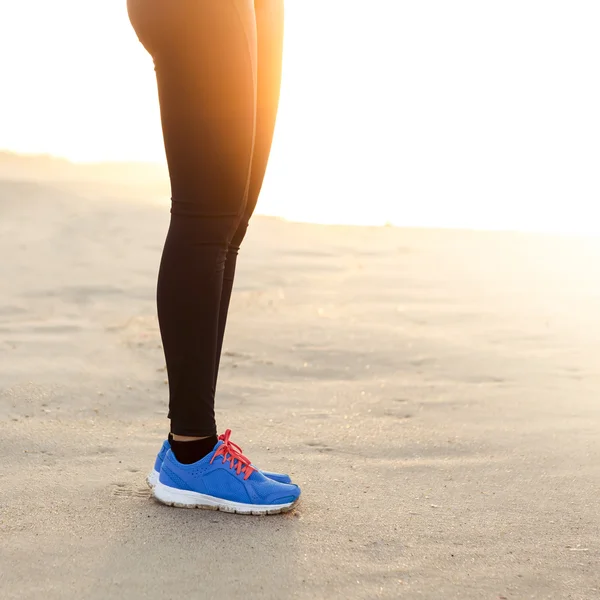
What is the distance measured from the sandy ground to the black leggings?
0.27 m

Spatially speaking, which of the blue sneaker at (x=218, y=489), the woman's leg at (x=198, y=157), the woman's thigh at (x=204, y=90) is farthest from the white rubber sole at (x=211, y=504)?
the woman's thigh at (x=204, y=90)

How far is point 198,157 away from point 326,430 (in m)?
0.89

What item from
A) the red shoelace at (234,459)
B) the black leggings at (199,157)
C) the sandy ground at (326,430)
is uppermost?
the black leggings at (199,157)

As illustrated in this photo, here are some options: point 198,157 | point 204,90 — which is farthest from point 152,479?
point 204,90

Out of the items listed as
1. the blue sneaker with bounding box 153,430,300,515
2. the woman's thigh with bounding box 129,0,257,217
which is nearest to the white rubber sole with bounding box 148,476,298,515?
the blue sneaker with bounding box 153,430,300,515

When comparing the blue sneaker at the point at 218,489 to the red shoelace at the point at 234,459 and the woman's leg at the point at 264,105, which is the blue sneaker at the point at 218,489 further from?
the woman's leg at the point at 264,105

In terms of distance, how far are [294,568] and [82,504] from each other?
448mm

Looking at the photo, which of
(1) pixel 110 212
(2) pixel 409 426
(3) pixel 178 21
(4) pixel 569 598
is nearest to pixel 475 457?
(2) pixel 409 426

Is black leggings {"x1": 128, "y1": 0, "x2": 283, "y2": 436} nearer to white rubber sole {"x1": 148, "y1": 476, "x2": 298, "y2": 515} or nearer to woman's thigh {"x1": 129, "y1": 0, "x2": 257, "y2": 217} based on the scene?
woman's thigh {"x1": 129, "y1": 0, "x2": 257, "y2": 217}

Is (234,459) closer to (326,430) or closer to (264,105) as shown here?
(326,430)

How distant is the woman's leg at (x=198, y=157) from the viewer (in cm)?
133

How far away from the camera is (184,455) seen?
1.46 meters

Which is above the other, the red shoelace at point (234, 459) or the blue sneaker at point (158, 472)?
the red shoelace at point (234, 459)

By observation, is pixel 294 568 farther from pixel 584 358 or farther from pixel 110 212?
pixel 110 212
